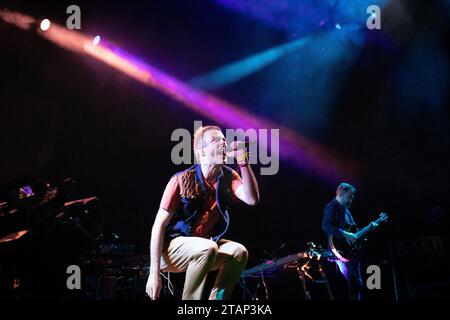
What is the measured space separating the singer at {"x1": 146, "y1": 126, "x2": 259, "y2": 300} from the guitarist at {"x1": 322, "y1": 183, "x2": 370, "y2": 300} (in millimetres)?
3296

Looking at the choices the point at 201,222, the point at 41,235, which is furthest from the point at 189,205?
the point at 41,235

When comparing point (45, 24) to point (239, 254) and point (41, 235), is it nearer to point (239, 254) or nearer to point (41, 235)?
point (41, 235)

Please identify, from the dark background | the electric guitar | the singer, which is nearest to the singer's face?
the singer

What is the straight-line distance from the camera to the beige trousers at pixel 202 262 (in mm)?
2613

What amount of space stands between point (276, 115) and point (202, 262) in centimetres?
639

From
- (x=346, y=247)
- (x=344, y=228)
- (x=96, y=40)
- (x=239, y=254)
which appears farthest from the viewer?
(x=96, y=40)

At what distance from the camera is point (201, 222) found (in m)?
3.00

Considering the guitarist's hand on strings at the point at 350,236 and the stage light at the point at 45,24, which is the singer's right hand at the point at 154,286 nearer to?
the guitarist's hand on strings at the point at 350,236

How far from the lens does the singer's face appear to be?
308 cm

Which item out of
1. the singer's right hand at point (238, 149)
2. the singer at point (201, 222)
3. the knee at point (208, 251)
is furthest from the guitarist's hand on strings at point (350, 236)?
the knee at point (208, 251)

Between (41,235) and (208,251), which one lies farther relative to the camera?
(41,235)

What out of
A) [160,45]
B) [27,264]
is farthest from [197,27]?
[27,264]

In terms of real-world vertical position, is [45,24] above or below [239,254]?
above

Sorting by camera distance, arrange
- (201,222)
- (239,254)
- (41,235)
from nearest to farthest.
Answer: (239,254) → (201,222) → (41,235)
